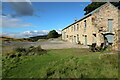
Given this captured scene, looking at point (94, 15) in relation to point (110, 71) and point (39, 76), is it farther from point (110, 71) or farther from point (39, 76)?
point (39, 76)

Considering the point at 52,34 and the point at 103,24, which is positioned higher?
the point at 52,34

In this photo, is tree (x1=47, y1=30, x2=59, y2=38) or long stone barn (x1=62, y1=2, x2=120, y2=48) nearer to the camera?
long stone barn (x1=62, y1=2, x2=120, y2=48)

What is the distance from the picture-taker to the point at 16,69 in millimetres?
5852

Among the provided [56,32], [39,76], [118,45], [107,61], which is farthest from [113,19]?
[56,32]

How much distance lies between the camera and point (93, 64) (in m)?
5.83

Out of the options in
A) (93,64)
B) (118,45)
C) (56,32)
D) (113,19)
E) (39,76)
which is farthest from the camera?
(56,32)

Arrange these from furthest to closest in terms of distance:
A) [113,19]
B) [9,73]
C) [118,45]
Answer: [113,19] < [118,45] < [9,73]

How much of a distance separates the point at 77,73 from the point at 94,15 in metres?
13.2

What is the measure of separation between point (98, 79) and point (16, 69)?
4876mm

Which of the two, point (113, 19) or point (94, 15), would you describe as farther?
point (113, 19)

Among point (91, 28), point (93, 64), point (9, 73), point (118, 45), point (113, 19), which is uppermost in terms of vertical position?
point (113, 19)

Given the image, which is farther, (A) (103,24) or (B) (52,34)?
(B) (52,34)

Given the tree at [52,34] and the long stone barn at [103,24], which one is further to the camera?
the tree at [52,34]

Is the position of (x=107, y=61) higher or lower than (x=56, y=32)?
lower
